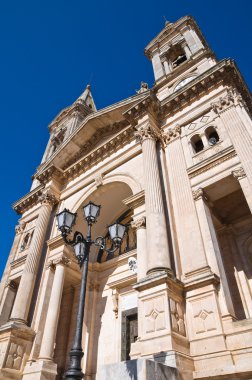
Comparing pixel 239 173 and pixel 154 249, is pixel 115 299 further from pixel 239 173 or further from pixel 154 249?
pixel 239 173

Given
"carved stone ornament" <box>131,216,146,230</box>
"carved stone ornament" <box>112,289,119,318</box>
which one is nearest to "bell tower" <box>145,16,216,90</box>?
"carved stone ornament" <box>131,216,146,230</box>

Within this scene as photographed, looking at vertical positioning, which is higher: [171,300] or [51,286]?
[51,286]

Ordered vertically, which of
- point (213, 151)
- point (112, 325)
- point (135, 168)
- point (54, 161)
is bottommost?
point (112, 325)

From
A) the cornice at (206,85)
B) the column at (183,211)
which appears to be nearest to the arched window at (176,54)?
the cornice at (206,85)

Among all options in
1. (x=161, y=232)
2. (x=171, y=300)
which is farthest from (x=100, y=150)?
(x=171, y=300)

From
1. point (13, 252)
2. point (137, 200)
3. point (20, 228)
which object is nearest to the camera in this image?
point (137, 200)

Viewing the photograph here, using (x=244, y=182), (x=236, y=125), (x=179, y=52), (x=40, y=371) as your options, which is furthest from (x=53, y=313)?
(x=179, y=52)

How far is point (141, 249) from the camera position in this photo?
10.3 meters

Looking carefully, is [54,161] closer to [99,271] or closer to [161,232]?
[99,271]

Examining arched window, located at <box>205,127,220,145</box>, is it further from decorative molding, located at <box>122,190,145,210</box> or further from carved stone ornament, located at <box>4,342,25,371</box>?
carved stone ornament, located at <box>4,342,25,371</box>

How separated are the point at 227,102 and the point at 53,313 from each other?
10547 millimetres

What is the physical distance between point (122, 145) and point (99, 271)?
6.29 metres

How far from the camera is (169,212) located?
1045 cm

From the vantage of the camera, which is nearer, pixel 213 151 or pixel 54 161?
pixel 213 151
